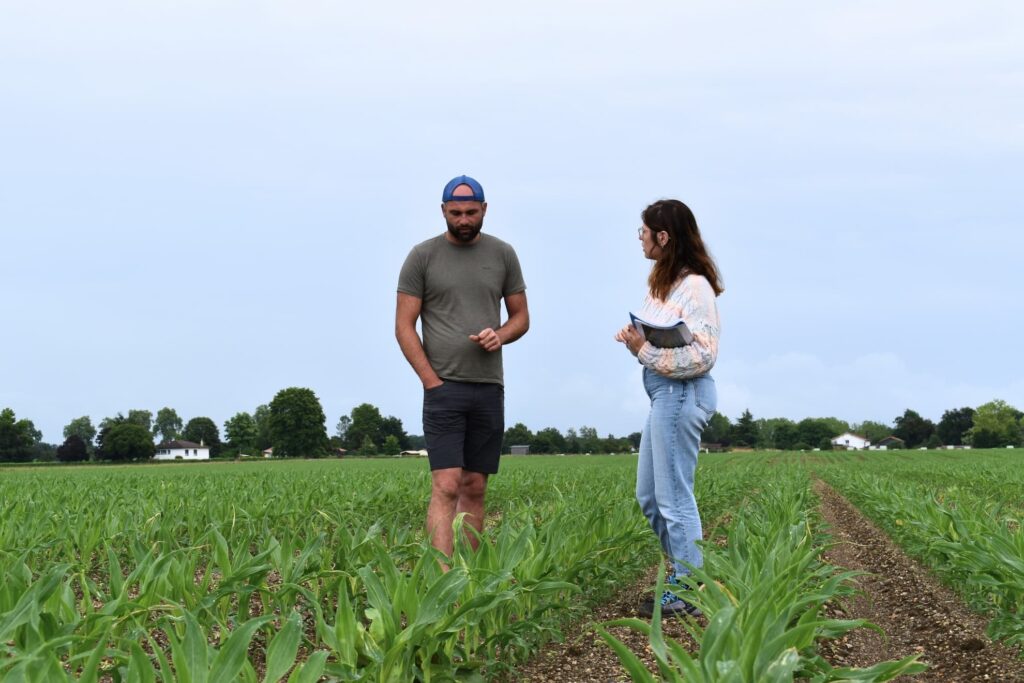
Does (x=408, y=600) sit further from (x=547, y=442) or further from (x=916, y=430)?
(x=916, y=430)

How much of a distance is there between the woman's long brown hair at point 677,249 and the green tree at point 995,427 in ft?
418

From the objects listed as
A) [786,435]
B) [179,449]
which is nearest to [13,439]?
[179,449]

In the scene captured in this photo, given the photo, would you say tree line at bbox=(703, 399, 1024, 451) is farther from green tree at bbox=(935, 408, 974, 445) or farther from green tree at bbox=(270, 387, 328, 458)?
green tree at bbox=(270, 387, 328, 458)

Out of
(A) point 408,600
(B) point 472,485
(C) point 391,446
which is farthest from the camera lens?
(C) point 391,446

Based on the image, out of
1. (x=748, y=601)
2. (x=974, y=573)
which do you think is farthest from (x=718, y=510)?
(x=748, y=601)

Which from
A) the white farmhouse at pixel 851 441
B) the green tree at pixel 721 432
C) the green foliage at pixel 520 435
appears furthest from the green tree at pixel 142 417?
the white farmhouse at pixel 851 441

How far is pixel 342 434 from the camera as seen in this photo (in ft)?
454

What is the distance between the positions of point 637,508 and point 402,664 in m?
3.58

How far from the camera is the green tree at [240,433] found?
11525 centimetres

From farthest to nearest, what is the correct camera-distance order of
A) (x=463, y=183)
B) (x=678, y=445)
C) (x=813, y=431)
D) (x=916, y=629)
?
(x=813, y=431) < (x=916, y=629) < (x=463, y=183) < (x=678, y=445)

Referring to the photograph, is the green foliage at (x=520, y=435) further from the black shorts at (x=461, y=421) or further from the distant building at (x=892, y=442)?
the black shorts at (x=461, y=421)

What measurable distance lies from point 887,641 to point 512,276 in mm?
2843

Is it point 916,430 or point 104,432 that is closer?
point 104,432

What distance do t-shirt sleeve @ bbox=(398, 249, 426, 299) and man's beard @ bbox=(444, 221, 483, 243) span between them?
0.73 feet
